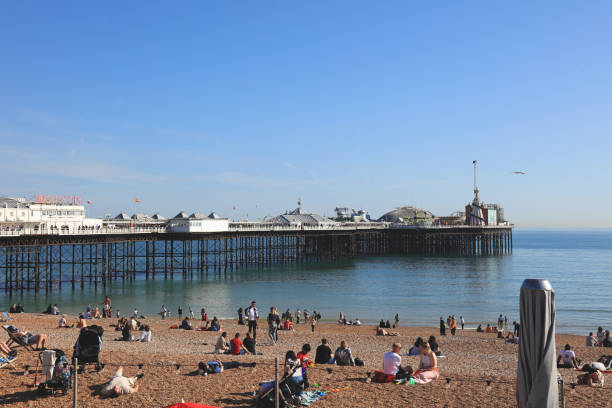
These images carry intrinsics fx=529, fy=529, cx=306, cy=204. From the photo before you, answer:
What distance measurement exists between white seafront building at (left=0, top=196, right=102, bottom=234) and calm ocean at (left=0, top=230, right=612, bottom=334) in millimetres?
4984

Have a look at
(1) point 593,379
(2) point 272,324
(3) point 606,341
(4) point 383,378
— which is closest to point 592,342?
(3) point 606,341

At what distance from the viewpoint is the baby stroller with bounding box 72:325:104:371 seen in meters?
9.86

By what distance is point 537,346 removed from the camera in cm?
559

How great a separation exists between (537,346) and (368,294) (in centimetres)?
3363

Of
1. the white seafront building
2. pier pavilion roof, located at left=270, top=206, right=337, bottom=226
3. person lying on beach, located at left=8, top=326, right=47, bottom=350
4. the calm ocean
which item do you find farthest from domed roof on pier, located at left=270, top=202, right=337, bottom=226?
person lying on beach, located at left=8, top=326, right=47, bottom=350

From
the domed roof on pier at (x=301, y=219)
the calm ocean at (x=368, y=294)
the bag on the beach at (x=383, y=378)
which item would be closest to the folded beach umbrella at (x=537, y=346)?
the bag on the beach at (x=383, y=378)

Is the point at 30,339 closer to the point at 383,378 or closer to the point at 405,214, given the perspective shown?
the point at 383,378

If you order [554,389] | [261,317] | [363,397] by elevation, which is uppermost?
[554,389]

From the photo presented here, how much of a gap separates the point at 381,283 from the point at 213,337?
28.7 metres

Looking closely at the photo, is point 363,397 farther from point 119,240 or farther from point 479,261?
point 479,261

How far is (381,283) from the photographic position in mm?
45344

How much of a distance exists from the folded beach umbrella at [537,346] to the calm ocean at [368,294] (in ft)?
76.5

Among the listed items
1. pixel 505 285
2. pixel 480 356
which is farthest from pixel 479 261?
pixel 480 356

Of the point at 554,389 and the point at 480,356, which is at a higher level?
the point at 554,389
